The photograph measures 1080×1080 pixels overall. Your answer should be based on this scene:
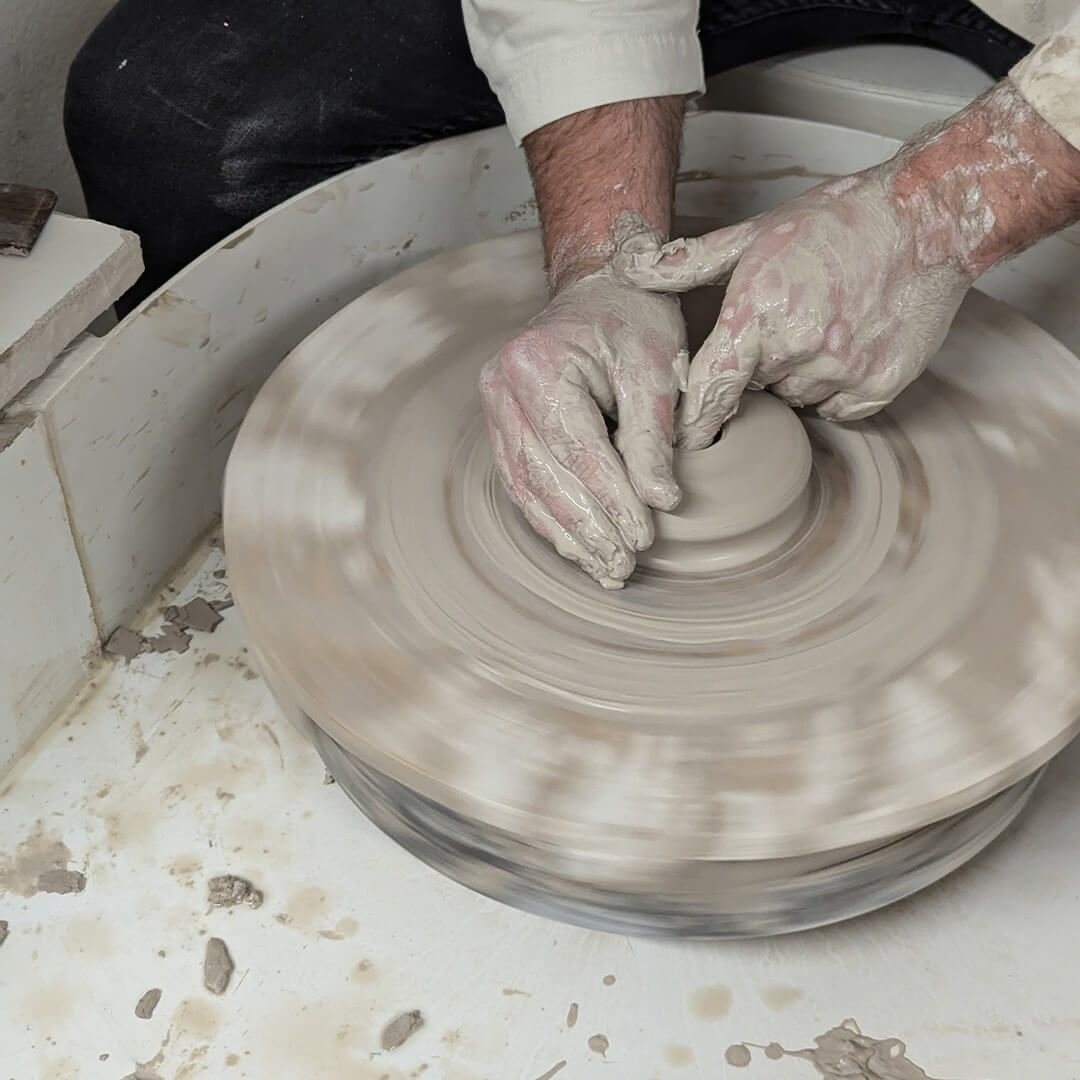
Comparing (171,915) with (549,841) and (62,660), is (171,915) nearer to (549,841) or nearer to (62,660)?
(62,660)

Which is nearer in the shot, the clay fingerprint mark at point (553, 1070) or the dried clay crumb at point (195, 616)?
the clay fingerprint mark at point (553, 1070)

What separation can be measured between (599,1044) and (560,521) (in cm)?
46

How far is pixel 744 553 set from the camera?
1.12 m

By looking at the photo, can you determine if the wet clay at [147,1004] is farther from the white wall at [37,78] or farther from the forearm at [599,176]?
the white wall at [37,78]

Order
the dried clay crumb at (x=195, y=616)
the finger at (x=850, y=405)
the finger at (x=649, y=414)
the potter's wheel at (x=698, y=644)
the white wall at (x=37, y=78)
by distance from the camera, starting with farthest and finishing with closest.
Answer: the white wall at (x=37, y=78), the dried clay crumb at (x=195, y=616), the finger at (x=850, y=405), the finger at (x=649, y=414), the potter's wheel at (x=698, y=644)

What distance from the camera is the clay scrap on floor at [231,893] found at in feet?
3.94

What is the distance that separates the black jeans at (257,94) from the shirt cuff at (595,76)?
0.95 ft

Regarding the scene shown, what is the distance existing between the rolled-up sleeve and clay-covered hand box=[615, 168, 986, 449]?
0.32 ft

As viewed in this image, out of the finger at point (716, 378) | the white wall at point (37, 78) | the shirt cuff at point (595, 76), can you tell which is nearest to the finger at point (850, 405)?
the finger at point (716, 378)

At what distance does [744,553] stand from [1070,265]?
77 centimetres

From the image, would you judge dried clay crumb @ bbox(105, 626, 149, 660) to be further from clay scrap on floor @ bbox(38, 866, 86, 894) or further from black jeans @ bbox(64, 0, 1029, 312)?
black jeans @ bbox(64, 0, 1029, 312)

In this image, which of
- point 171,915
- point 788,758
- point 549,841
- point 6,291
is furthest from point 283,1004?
point 6,291

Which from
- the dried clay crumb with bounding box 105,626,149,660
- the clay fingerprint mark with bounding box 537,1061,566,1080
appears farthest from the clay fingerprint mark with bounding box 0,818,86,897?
the clay fingerprint mark with bounding box 537,1061,566,1080

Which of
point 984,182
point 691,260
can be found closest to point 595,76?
point 691,260
